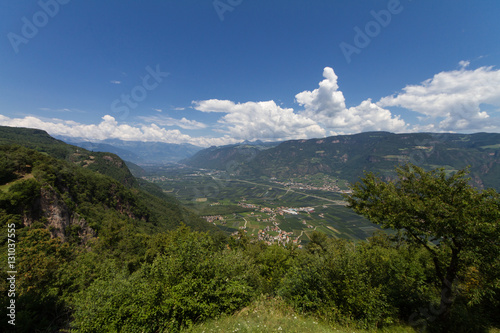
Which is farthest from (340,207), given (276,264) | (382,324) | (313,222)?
(382,324)

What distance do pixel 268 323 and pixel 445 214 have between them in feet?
36.2

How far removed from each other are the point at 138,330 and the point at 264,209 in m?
157

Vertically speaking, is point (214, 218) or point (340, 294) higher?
point (340, 294)

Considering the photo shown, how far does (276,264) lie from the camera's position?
24781 millimetres

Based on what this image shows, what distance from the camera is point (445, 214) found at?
9.18 metres

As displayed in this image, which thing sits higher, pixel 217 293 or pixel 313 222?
pixel 217 293

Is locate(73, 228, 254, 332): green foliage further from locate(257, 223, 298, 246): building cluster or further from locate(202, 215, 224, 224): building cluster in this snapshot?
locate(202, 215, 224, 224): building cluster

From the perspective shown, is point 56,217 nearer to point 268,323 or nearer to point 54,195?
point 54,195

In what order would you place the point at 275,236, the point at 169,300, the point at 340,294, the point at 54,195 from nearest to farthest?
the point at 169,300, the point at 340,294, the point at 54,195, the point at 275,236

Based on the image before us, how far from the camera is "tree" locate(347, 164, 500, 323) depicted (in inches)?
339

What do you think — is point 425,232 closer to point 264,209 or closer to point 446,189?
point 446,189

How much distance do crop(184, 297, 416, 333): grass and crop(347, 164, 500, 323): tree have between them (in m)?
5.33

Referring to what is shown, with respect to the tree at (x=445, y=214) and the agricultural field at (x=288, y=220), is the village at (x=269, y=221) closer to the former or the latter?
the agricultural field at (x=288, y=220)

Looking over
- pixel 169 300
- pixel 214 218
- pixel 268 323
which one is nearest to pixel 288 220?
pixel 214 218
